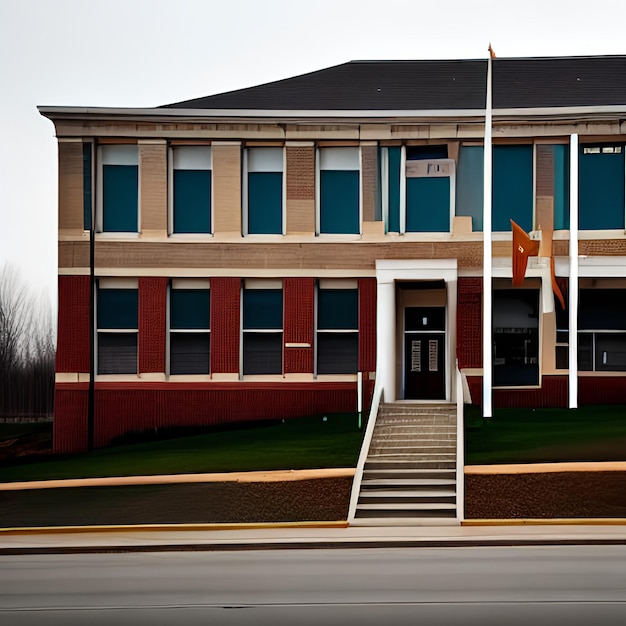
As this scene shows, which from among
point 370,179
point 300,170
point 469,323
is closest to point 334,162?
point 300,170

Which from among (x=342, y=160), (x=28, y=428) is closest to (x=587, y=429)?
(x=342, y=160)

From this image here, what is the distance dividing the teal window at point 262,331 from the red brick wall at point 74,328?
4.19 m

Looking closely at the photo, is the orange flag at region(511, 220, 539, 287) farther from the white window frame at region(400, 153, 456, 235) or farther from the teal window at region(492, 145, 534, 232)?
the white window frame at region(400, 153, 456, 235)

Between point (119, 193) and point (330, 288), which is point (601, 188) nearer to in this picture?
point (330, 288)

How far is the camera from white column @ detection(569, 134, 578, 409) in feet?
80.6

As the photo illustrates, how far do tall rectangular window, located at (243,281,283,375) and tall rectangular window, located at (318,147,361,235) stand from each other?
2.30 meters

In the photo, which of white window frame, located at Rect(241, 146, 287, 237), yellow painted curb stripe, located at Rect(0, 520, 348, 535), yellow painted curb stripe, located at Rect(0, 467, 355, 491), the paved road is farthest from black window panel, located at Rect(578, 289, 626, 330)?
the paved road

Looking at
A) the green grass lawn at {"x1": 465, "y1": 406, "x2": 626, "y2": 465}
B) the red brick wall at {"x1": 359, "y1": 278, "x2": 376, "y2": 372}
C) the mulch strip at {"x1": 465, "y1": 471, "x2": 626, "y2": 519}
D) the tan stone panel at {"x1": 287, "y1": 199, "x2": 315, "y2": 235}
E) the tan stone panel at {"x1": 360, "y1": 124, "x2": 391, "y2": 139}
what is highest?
the tan stone panel at {"x1": 360, "y1": 124, "x2": 391, "y2": 139}

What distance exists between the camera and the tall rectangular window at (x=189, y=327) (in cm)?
2733

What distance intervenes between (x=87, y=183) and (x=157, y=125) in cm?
242

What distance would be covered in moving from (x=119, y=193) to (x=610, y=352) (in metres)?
13.7

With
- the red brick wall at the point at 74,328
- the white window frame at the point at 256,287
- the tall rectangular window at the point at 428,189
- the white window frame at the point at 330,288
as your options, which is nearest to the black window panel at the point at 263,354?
the white window frame at the point at 256,287

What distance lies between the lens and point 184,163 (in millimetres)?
27391

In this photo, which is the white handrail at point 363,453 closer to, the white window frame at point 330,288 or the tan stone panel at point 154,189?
the white window frame at point 330,288
